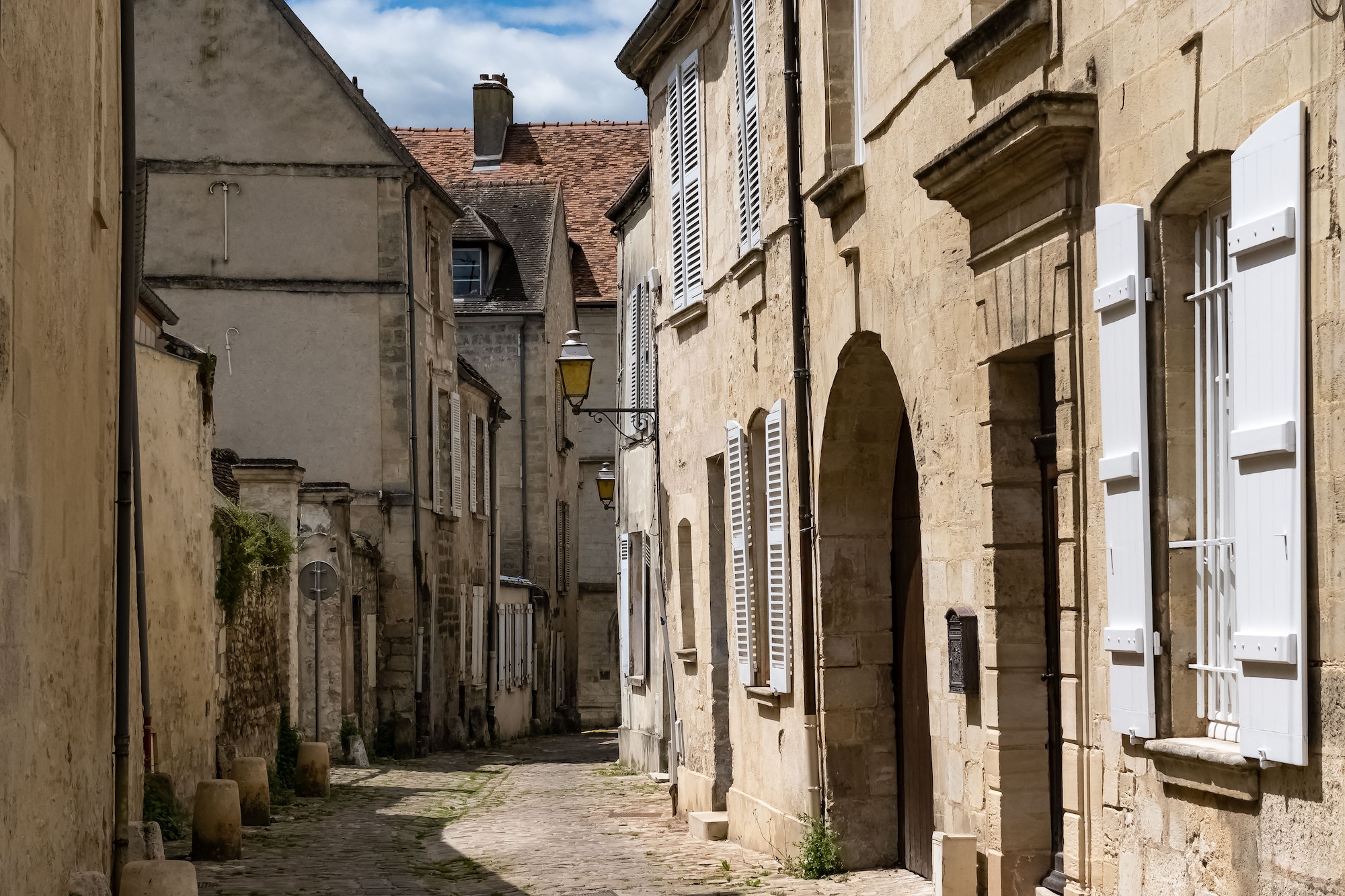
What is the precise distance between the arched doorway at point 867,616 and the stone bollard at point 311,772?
776 cm

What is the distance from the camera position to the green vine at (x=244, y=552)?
15078 mm

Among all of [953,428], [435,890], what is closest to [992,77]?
[953,428]

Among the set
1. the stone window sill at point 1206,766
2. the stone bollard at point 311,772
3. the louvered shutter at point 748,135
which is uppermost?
the louvered shutter at point 748,135

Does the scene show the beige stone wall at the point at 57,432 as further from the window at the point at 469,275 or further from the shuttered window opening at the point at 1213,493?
the window at the point at 469,275

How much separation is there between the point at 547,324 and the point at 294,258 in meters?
9.19

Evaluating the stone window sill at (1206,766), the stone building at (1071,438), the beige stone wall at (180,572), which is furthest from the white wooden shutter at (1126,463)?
the beige stone wall at (180,572)

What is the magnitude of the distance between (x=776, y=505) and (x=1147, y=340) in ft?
17.2

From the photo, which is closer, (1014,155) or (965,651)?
(1014,155)

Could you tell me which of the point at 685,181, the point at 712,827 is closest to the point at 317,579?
the point at 685,181

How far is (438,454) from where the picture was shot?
80.6ft

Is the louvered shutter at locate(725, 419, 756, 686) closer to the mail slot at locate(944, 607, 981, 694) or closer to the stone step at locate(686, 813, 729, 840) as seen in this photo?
the stone step at locate(686, 813, 729, 840)

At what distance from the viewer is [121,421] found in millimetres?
9164

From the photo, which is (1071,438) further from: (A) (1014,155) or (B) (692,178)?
(B) (692,178)

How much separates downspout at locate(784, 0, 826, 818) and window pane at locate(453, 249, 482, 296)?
21.4m
